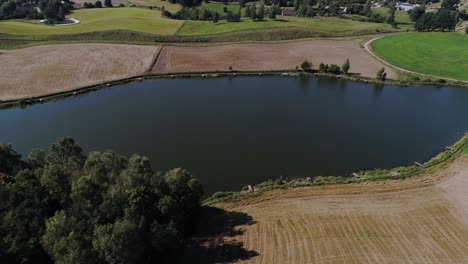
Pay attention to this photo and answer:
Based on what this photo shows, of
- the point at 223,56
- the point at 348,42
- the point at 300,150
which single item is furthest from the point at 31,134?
the point at 348,42

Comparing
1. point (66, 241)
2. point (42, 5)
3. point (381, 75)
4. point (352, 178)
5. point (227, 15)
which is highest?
point (227, 15)

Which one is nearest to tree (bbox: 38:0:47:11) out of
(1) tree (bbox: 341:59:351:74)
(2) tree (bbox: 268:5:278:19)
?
(2) tree (bbox: 268:5:278:19)

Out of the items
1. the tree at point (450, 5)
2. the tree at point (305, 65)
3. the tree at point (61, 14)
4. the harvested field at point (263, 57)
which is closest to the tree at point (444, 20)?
the tree at point (450, 5)

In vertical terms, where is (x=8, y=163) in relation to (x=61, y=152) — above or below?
below

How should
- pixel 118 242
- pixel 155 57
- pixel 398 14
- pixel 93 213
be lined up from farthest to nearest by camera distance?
pixel 398 14, pixel 155 57, pixel 93 213, pixel 118 242

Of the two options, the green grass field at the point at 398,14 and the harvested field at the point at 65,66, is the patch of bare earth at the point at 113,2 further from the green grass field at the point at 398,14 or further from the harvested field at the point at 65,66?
the green grass field at the point at 398,14

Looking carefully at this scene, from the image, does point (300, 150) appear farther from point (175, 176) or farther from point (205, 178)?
point (175, 176)

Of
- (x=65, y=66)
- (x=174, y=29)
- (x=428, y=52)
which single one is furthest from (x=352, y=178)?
(x=174, y=29)

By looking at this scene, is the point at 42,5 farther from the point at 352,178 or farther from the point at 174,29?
the point at 352,178
